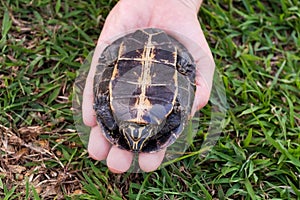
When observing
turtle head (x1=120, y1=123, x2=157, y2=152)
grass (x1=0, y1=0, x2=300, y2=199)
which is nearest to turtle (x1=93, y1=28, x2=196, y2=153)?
turtle head (x1=120, y1=123, x2=157, y2=152)

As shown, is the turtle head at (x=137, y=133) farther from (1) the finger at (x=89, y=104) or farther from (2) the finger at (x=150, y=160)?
(1) the finger at (x=89, y=104)

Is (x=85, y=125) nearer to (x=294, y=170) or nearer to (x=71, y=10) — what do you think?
(x=71, y=10)

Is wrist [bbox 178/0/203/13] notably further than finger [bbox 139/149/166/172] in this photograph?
Yes

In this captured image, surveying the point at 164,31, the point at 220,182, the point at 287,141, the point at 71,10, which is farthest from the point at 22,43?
the point at 287,141

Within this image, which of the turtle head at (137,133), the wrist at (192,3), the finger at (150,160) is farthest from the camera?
the wrist at (192,3)

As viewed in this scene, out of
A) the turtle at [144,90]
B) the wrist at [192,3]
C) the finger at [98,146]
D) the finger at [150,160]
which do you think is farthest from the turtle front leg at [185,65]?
the finger at [98,146]

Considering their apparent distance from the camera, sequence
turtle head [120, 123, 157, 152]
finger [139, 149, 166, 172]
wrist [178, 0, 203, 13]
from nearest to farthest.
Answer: turtle head [120, 123, 157, 152]
finger [139, 149, 166, 172]
wrist [178, 0, 203, 13]

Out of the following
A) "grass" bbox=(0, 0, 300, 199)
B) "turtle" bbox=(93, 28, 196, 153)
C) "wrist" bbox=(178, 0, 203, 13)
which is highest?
"wrist" bbox=(178, 0, 203, 13)

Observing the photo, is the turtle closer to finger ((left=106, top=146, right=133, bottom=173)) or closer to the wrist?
finger ((left=106, top=146, right=133, bottom=173))
